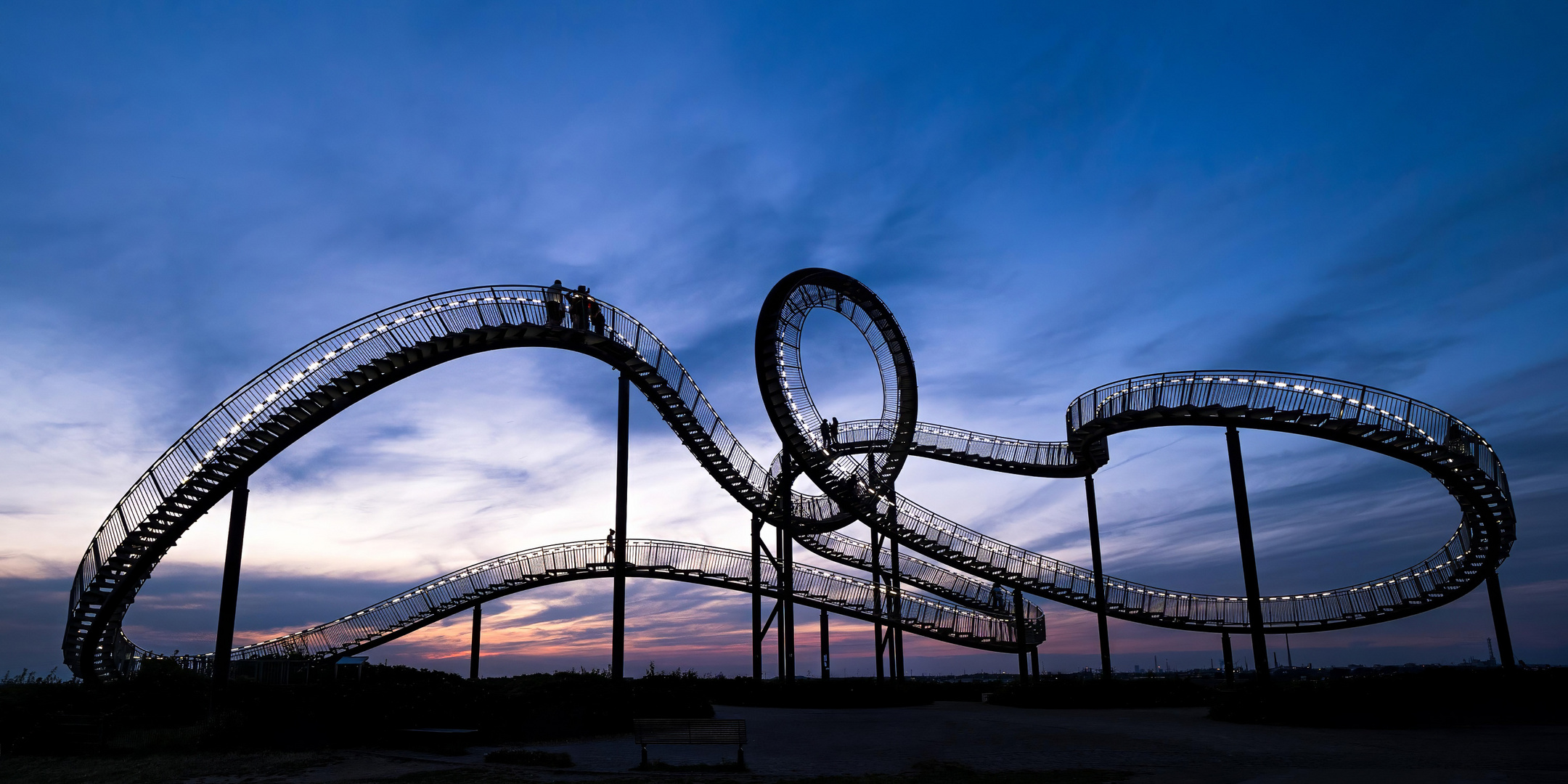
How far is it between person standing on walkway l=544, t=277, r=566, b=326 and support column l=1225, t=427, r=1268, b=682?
21148 mm

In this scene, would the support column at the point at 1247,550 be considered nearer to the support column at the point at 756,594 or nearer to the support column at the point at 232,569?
the support column at the point at 756,594

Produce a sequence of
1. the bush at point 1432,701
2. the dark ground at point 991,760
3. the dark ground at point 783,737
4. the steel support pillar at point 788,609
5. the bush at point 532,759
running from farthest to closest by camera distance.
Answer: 1. the steel support pillar at point 788,609
2. the bush at point 1432,701
3. the bush at point 532,759
4. the dark ground at point 783,737
5. the dark ground at point 991,760

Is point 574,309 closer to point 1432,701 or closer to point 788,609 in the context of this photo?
point 788,609

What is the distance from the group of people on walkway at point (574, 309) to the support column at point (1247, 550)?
20.1 metres

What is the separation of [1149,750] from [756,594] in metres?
18.4

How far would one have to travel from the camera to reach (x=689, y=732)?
14359mm

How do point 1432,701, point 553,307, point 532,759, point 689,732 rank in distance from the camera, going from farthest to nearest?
point 553,307, point 1432,701, point 532,759, point 689,732

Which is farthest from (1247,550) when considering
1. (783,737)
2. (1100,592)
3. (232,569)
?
(232,569)

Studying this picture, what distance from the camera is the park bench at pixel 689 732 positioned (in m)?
14.2

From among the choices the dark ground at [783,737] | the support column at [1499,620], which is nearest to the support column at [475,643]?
the dark ground at [783,737]

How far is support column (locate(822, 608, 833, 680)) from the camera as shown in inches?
1211

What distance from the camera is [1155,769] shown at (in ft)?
43.3

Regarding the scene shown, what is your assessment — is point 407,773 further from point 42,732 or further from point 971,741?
point 971,741

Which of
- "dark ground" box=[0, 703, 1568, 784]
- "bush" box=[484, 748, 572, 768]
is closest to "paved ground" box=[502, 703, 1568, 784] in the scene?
"dark ground" box=[0, 703, 1568, 784]
